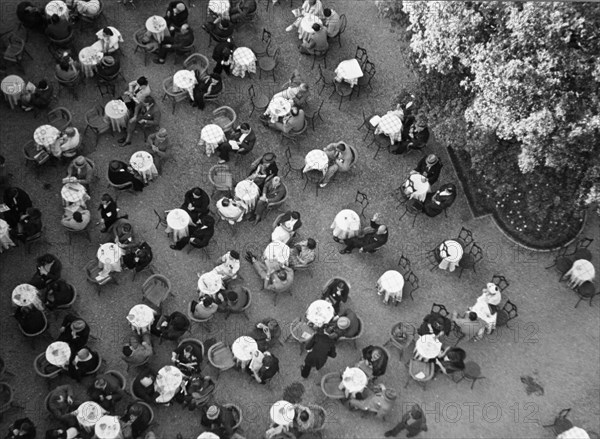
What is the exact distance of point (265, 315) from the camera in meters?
29.1

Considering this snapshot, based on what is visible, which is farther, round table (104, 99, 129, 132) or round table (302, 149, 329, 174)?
round table (104, 99, 129, 132)

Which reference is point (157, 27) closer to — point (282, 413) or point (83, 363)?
point (83, 363)

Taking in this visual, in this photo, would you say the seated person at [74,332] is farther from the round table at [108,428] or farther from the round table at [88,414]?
the round table at [108,428]

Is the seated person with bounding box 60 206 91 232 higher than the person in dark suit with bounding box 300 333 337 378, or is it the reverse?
the seated person with bounding box 60 206 91 232

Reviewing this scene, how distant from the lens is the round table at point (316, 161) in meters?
30.8

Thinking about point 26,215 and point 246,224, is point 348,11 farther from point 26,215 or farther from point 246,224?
point 26,215

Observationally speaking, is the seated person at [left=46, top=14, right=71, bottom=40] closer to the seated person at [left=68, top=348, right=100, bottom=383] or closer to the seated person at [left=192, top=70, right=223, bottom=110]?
the seated person at [left=192, top=70, right=223, bottom=110]

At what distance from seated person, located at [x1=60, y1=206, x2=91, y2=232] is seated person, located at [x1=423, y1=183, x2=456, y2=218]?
10.6 m

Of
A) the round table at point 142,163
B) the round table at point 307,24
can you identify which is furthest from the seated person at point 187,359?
the round table at point 307,24

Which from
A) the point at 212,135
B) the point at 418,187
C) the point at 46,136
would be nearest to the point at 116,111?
the point at 46,136

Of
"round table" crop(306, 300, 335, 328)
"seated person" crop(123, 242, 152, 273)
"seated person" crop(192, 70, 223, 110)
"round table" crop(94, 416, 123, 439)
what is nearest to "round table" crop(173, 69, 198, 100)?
"seated person" crop(192, 70, 223, 110)

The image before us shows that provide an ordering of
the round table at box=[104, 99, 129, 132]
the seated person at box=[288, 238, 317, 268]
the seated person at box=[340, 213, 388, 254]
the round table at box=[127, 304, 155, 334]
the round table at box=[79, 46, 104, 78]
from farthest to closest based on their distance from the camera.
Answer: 1. the round table at box=[79, 46, 104, 78]
2. the round table at box=[104, 99, 129, 132]
3. the seated person at box=[340, 213, 388, 254]
4. the seated person at box=[288, 238, 317, 268]
5. the round table at box=[127, 304, 155, 334]

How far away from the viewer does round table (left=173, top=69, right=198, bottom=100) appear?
105 ft

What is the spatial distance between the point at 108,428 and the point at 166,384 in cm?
199
